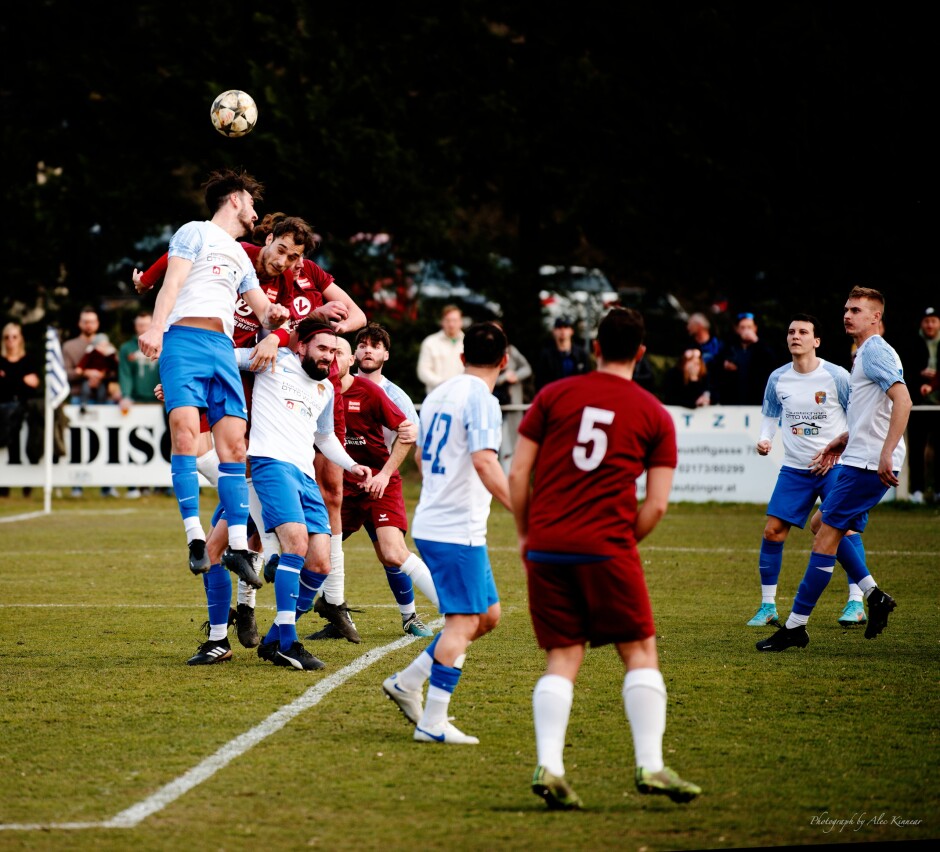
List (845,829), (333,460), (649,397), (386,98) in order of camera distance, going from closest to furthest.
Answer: (845,829) → (649,397) → (333,460) → (386,98)

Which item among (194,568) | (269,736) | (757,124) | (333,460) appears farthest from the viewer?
(757,124)

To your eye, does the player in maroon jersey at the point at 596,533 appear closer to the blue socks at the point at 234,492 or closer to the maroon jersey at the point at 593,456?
the maroon jersey at the point at 593,456

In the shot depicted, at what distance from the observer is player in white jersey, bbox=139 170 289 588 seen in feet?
26.8

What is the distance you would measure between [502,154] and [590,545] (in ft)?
69.9

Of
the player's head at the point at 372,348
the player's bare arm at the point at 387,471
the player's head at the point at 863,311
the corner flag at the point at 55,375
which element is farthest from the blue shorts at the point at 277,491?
the corner flag at the point at 55,375

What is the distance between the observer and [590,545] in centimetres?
518

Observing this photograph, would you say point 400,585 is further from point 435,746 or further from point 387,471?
point 435,746

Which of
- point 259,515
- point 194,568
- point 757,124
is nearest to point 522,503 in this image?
point 194,568

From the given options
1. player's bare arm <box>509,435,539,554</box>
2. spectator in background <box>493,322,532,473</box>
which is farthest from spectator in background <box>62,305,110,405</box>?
player's bare arm <box>509,435,539,554</box>

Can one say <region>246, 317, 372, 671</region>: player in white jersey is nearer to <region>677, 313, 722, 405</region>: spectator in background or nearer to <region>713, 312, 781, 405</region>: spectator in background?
<region>677, 313, 722, 405</region>: spectator in background

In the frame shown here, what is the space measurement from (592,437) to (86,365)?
51.8 feet

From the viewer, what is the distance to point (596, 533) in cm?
520

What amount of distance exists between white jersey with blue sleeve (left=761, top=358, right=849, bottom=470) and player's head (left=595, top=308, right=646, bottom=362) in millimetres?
5055

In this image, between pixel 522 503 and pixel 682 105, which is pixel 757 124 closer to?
pixel 682 105
